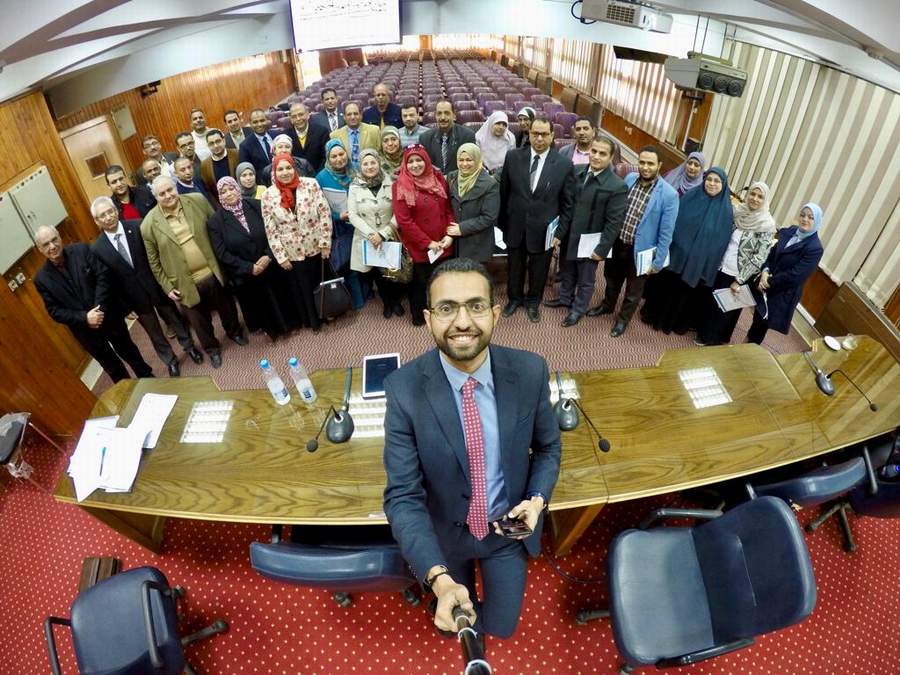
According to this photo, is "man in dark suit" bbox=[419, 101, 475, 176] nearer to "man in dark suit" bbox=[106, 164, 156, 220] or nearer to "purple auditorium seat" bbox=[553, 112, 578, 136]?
"man in dark suit" bbox=[106, 164, 156, 220]

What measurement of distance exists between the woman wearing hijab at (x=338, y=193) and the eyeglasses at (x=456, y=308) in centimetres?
245

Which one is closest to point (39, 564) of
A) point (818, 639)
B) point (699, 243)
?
point (818, 639)

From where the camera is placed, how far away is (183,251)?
319 cm

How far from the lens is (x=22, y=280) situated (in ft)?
11.3

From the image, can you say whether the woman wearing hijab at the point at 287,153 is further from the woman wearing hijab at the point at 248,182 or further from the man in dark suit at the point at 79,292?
the man in dark suit at the point at 79,292

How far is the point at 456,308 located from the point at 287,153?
298cm

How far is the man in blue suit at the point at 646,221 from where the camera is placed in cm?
318

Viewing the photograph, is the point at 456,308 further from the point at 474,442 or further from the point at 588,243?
the point at 588,243

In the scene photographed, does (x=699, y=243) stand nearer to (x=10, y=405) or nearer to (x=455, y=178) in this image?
(x=455, y=178)

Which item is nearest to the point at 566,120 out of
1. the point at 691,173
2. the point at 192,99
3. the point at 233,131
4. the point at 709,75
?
the point at 709,75

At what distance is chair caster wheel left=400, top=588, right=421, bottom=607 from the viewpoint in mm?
2313

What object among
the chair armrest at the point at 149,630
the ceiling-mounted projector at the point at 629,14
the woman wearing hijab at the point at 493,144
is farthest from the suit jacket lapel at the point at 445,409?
the ceiling-mounted projector at the point at 629,14

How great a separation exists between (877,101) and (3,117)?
6689 mm

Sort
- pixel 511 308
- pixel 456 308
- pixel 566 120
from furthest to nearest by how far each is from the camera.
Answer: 1. pixel 566 120
2. pixel 511 308
3. pixel 456 308
